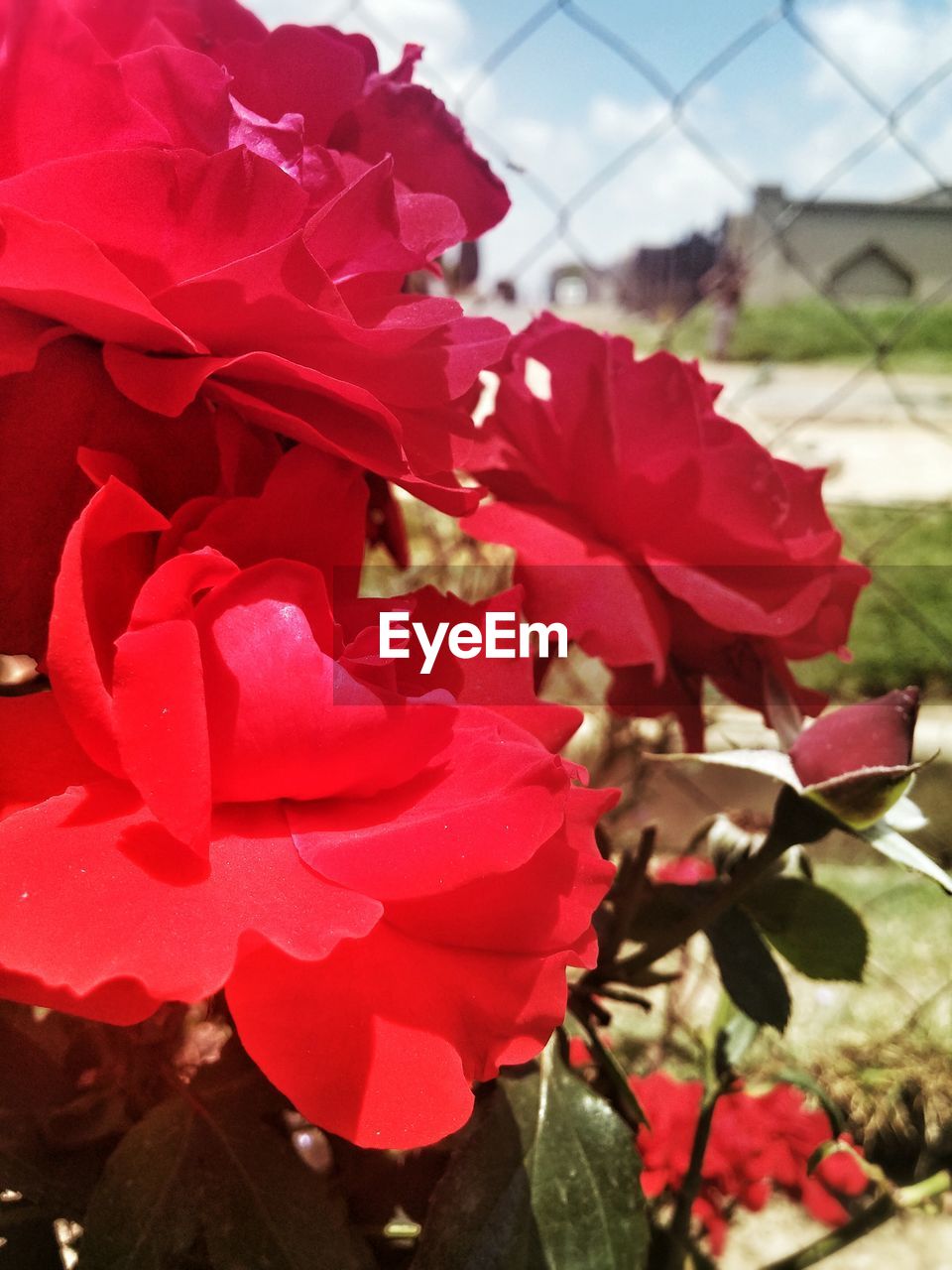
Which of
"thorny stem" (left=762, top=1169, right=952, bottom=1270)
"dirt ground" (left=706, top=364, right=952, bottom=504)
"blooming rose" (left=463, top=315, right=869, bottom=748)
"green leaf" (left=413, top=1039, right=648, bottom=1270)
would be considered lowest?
"dirt ground" (left=706, top=364, right=952, bottom=504)

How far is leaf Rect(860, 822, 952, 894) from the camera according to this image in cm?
25

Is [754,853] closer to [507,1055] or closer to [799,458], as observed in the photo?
[507,1055]

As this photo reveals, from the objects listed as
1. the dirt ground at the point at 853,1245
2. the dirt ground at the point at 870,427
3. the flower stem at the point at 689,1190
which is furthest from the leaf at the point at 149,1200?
the dirt ground at the point at 870,427

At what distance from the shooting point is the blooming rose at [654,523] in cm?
27

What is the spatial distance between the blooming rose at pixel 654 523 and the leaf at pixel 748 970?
79mm

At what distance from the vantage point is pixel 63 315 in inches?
7.3

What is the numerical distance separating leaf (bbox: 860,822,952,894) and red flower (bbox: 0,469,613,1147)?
0.09 metres

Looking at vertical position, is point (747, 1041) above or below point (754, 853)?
below

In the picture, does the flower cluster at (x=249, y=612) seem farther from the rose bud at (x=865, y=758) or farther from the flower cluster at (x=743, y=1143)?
the flower cluster at (x=743, y=1143)

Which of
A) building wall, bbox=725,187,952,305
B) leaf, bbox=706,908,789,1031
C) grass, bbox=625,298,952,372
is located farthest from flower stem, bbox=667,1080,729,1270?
grass, bbox=625,298,952,372

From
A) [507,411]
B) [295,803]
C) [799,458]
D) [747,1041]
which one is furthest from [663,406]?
[799,458]

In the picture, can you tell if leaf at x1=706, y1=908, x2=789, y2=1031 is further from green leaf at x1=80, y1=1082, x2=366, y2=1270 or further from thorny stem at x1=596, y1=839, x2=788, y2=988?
green leaf at x1=80, y1=1082, x2=366, y2=1270

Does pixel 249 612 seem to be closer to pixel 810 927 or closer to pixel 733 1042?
pixel 810 927

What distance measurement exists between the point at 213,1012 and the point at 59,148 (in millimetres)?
168
